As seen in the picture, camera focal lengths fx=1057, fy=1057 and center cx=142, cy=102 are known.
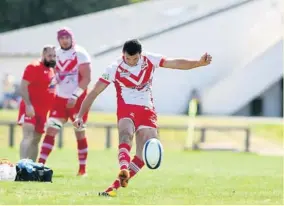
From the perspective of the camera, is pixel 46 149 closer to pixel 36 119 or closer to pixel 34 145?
pixel 34 145

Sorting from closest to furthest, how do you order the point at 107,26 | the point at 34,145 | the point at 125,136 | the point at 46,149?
the point at 125,136 → the point at 46,149 → the point at 34,145 → the point at 107,26

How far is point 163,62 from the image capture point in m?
13.4

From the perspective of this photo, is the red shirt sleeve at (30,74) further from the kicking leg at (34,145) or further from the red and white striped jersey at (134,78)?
the red and white striped jersey at (134,78)

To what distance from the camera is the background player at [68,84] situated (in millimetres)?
16750

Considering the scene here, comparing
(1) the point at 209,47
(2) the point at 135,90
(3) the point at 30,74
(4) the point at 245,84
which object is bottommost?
(2) the point at 135,90

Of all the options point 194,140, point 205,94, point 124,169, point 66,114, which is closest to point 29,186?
point 124,169

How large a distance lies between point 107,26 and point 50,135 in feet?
154

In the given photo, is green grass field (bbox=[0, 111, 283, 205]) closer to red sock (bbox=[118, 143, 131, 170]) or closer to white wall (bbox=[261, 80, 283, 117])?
red sock (bbox=[118, 143, 131, 170])

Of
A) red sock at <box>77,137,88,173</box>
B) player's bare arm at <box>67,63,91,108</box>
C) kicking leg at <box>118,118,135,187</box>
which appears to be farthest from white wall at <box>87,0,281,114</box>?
kicking leg at <box>118,118,135,187</box>

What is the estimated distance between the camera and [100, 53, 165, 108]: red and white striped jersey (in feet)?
43.7

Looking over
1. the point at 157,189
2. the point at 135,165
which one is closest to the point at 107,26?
the point at 157,189

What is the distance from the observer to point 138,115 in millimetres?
13297

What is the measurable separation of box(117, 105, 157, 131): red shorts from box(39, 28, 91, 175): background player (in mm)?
3435

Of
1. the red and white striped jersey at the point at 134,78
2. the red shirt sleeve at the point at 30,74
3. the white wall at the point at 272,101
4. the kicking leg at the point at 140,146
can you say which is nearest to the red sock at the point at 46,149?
the red shirt sleeve at the point at 30,74
